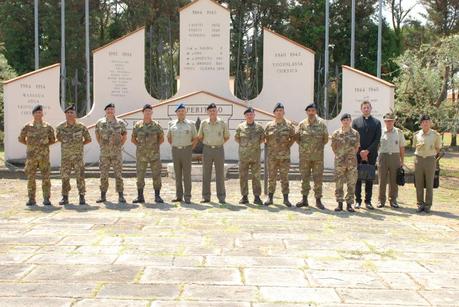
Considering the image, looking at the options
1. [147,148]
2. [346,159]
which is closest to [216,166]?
[147,148]

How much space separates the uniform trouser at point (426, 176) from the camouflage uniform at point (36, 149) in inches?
210

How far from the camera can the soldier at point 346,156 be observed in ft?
24.5

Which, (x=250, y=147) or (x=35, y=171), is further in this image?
(x=250, y=147)

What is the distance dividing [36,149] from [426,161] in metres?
5.61

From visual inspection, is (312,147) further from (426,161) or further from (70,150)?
(70,150)

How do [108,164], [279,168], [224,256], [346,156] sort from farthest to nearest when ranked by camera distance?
[108,164], [279,168], [346,156], [224,256]

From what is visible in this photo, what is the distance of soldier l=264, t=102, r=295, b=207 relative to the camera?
7.82 meters

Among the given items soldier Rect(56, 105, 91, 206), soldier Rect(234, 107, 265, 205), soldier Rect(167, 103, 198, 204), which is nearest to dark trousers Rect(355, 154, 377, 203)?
soldier Rect(234, 107, 265, 205)

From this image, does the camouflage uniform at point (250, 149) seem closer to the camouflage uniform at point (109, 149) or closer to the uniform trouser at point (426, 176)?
the camouflage uniform at point (109, 149)

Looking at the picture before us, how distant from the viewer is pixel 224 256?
4.96 metres

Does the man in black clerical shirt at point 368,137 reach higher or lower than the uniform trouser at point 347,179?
higher

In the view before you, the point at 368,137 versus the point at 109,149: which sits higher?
the point at 368,137

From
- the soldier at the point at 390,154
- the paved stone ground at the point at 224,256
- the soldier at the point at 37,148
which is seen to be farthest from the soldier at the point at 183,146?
the soldier at the point at 390,154

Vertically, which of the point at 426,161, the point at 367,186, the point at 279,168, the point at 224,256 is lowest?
the point at 224,256
